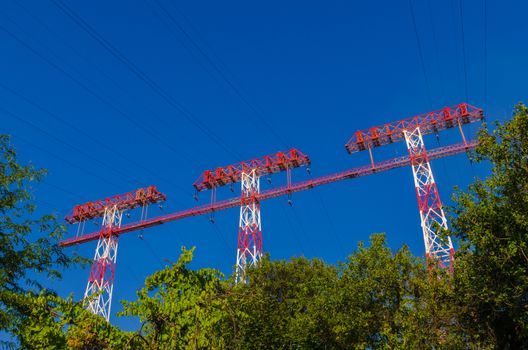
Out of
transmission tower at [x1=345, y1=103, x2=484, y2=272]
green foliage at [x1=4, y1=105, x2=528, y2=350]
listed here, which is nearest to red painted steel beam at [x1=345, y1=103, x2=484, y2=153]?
transmission tower at [x1=345, y1=103, x2=484, y2=272]

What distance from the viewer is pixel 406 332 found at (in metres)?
14.8

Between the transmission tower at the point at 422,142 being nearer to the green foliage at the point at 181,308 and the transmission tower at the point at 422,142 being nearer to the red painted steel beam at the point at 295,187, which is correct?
the red painted steel beam at the point at 295,187

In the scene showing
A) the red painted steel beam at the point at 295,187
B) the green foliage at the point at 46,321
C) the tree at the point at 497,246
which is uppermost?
the red painted steel beam at the point at 295,187

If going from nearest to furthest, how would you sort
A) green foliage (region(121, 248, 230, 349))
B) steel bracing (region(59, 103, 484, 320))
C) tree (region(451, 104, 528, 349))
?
green foliage (region(121, 248, 230, 349)) < tree (region(451, 104, 528, 349)) < steel bracing (region(59, 103, 484, 320))

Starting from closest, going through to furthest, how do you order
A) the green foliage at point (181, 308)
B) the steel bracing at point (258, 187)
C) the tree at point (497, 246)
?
the green foliage at point (181, 308), the tree at point (497, 246), the steel bracing at point (258, 187)

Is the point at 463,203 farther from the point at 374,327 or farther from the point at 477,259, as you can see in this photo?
the point at 374,327

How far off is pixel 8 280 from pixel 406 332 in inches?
484

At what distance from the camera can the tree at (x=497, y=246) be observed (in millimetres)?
13750

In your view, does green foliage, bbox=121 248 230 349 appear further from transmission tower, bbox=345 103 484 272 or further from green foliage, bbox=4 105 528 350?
transmission tower, bbox=345 103 484 272

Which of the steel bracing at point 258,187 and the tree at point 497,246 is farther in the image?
the steel bracing at point 258,187

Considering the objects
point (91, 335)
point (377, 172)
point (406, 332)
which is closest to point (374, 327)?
point (406, 332)

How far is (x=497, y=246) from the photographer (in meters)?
14.4

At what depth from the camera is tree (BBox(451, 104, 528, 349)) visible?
1375 centimetres

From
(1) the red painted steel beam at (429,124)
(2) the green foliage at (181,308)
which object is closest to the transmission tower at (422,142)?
(1) the red painted steel beam at (429,124)
